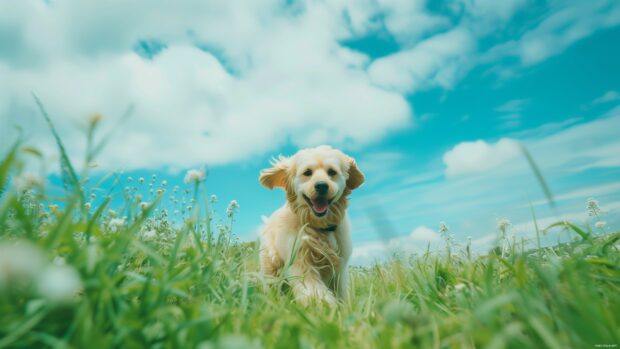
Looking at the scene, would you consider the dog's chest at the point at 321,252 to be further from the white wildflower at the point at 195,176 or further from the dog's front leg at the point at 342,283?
the white wildflower at the point at 195,176

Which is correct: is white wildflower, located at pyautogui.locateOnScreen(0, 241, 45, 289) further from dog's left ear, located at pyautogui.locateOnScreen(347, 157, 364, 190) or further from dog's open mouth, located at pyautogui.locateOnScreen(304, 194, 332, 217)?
dog's left ear, located at pyautogui.locateOnScreen(347, 157, 364, 190)

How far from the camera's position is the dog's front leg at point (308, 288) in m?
3.56

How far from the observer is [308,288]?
4133mm

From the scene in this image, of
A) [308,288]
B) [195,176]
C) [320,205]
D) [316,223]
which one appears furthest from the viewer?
[316,223]

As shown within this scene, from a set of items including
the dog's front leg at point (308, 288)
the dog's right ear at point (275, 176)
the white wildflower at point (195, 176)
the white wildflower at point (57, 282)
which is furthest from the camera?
the dog's right ear at point (275, 176)

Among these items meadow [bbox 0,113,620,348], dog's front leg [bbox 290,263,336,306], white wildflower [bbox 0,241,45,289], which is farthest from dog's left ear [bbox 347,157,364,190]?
white wildflower [bbox 0,241,45,289]

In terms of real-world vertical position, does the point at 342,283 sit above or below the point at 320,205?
below

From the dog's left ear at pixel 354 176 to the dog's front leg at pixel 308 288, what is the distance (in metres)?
1.28

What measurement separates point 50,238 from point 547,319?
2061 mm

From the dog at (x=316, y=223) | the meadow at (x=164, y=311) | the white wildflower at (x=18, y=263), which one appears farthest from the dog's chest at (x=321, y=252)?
the white wildflower at (x=18, y=263)

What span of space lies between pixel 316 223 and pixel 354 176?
2.90 ft

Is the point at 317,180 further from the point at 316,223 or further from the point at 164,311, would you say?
the point at 164,311

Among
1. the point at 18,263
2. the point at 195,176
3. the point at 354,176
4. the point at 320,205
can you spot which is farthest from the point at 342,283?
the point at 18,263

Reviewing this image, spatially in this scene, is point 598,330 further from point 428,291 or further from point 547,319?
point 428,291
